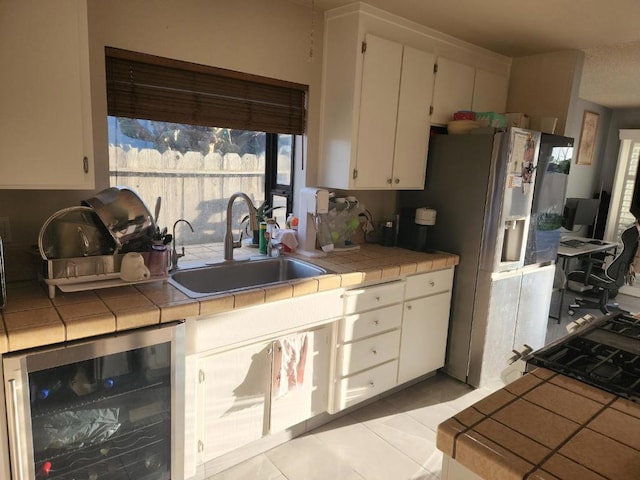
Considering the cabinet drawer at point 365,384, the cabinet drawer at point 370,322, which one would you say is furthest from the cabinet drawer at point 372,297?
the cabinet drawer at point 365,384

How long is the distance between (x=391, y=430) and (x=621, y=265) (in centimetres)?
323

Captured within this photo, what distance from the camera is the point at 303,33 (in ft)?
8.57

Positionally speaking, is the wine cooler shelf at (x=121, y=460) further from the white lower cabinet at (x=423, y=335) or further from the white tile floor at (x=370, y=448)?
the white lower cabinet at (x=423, y=335)

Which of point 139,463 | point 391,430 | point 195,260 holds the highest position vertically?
point 195,260

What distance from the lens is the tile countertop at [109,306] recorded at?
1408mm

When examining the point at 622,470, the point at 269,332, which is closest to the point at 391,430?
the point at 269,332

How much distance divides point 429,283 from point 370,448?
102cm

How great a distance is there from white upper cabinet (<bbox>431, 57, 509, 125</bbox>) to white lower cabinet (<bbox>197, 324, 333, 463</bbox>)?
5.59 feet

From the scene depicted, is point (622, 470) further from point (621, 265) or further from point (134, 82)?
point (621, 265)

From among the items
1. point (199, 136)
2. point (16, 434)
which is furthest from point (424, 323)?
point (16, 434)

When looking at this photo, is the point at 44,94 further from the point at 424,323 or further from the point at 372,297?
the point at 424,323

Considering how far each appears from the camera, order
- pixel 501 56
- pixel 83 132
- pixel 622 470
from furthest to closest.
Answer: pixel 501 56, pixel 83 132, pixel 622 470

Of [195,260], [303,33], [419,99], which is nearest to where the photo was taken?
[195,260]

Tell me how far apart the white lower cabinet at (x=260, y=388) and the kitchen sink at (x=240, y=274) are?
0.33 meters
